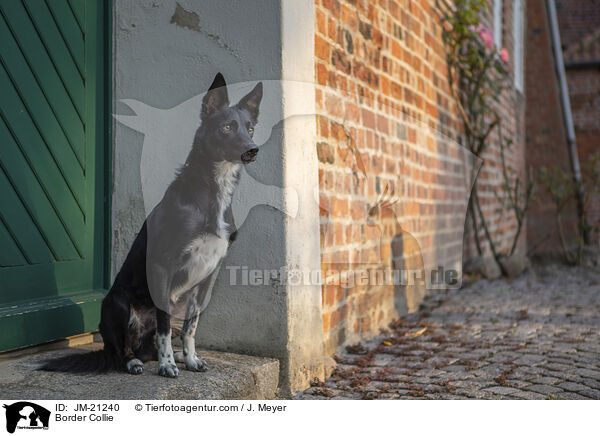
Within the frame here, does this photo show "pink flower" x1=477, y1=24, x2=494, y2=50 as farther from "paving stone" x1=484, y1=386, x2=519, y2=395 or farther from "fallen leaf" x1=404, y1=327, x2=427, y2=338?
"paving stone" x1=484, y1=386, x2=519, y2=395

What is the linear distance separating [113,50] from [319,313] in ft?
5.53

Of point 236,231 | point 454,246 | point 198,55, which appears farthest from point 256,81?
point 454,246

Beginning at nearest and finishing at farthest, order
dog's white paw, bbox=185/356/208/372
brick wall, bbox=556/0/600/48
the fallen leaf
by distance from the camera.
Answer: dog's white paw, bbox=185/356/208/372 < the fallen leaf < brick wall, bbox=556/0/600/48

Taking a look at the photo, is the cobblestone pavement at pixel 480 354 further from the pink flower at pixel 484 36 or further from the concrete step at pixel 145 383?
the pink flower at pixel 484 36

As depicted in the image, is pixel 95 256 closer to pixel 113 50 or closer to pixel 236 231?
pixel 236 231

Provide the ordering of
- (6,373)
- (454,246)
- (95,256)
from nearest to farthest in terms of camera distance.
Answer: (6,373) → (95,256) → (454,246)

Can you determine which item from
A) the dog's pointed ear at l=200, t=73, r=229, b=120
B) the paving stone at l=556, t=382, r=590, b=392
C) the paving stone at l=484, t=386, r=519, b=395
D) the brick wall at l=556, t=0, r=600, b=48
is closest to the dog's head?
the dog's pointed ear at l=200, t=73, r=229, b=120

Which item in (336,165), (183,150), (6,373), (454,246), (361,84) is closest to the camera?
(6,373)

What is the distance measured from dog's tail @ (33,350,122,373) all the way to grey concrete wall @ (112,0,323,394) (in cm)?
51

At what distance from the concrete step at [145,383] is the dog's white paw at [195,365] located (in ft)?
0.09

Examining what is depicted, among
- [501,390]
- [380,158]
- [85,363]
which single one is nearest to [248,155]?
[85,363]

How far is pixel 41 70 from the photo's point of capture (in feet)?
9.18

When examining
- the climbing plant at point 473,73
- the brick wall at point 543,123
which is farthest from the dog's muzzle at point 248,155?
the brick wall at point 543,123

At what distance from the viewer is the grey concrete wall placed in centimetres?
282
